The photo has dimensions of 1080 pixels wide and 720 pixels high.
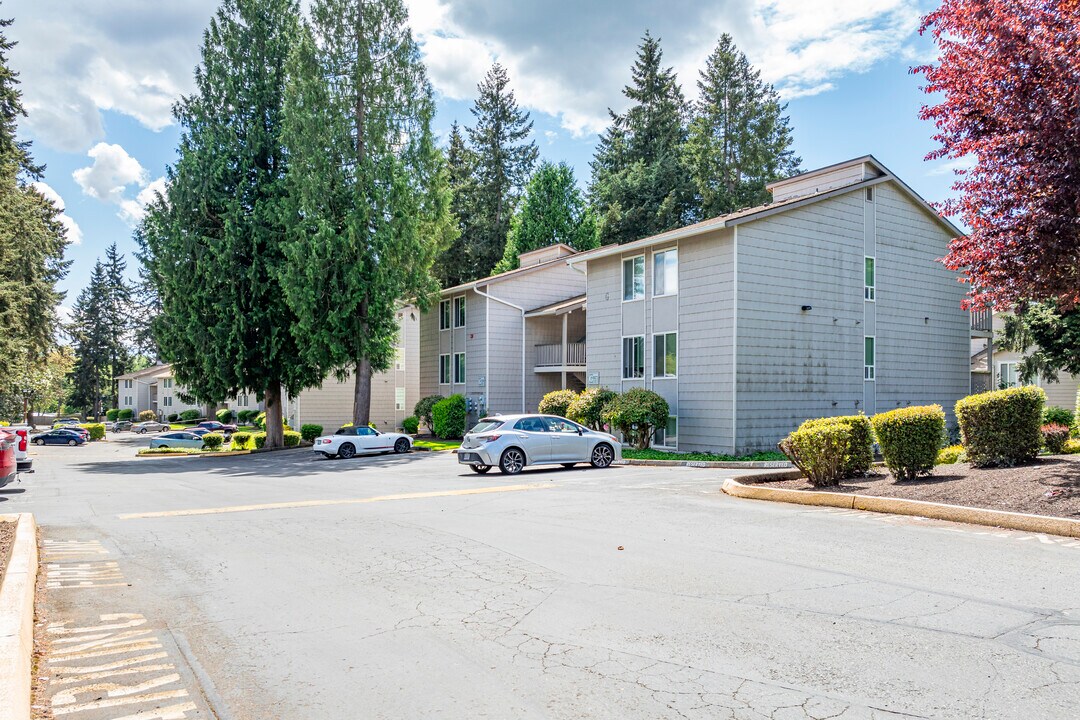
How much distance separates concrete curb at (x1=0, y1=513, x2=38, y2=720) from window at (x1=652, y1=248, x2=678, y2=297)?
21.5 metres

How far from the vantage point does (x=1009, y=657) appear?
4910mm

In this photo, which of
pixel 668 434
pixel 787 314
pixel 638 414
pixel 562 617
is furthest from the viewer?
→ pixel 668 434

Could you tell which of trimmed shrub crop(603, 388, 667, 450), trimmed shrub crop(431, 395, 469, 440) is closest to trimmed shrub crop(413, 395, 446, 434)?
trimmed shrub crop(431, 395, 469, 440)

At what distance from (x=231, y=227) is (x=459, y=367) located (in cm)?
1301

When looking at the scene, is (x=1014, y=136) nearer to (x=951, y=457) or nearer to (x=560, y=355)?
(x=951, y=457)

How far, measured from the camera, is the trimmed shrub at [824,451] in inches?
513

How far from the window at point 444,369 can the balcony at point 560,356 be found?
5918mm

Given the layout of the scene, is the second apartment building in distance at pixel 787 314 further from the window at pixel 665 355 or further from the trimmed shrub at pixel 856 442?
the trimmed shrub at pixel 856 442

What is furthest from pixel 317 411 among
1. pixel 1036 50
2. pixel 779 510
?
pixel 1036 50

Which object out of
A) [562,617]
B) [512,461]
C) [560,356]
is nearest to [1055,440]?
[512,461]

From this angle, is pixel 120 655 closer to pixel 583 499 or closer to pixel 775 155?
pixel 583 499

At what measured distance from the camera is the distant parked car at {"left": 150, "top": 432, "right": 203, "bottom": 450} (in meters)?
44.7

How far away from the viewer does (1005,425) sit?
491 inches

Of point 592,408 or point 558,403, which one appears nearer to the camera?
point 592,408
